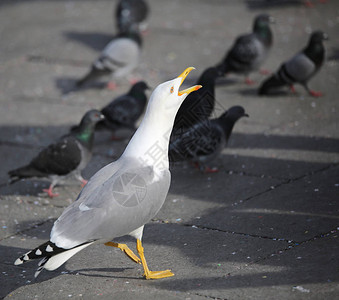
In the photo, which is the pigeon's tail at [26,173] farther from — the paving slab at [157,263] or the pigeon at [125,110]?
the pigeon at [125,110]

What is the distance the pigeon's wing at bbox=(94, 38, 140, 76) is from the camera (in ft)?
32.2

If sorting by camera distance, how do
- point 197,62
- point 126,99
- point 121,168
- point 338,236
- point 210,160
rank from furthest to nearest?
point 197,62, point 126,99, point 210,160, point 338,236, point 121,168

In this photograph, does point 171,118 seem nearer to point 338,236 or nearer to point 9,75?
point 338,236

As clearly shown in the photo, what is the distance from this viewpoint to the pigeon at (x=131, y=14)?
11.6 meters

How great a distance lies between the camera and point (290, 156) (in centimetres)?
690

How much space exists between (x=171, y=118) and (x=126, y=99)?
354 centimetres

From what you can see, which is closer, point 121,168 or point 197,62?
point 121,168

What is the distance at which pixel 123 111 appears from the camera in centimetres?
786

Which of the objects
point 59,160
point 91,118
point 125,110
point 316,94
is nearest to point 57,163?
point 59,160

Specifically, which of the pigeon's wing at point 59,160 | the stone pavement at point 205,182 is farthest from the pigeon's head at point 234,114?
the pigeon's wing at point 59,160

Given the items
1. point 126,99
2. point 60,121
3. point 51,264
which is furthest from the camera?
point 60,121

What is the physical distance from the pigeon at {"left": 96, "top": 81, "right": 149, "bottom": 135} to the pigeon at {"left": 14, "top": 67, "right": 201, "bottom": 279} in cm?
327

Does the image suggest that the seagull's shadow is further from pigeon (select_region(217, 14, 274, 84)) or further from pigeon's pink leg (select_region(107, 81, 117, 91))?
pigeon (select_region(217, 14, 274, 84))

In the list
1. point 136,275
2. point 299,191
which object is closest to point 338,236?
point 299,191
